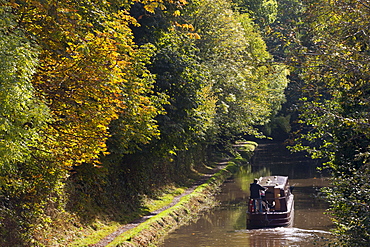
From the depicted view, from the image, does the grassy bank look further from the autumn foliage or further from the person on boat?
the person on boat

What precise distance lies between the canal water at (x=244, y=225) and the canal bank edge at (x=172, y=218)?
0.48 m

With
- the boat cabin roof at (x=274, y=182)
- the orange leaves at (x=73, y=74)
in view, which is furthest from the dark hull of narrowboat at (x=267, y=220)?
the orange leaves at (x=73, y=74)

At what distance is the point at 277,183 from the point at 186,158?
42.4ft

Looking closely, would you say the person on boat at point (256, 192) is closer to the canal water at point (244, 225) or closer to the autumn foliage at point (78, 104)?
the canal water at point (244, 225)

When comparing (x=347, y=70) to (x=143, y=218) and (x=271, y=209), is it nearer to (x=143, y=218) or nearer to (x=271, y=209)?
(x=143, y=218)

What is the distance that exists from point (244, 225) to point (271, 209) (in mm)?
1624

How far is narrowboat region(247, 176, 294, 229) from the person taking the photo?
24.3 meters

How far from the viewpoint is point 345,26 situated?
32.7 feet

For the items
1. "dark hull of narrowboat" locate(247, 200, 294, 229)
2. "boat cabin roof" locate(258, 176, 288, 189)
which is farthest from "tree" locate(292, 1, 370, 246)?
"boat cabin roof" locate(258, 176, 288, 189)

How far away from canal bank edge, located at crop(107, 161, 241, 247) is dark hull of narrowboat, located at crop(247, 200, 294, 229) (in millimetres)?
3264

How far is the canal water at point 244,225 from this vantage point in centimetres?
2103

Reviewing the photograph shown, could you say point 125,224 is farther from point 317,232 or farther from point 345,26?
point 345,26

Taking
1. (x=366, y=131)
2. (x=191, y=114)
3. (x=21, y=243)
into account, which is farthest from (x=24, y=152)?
(x=191, y=114)

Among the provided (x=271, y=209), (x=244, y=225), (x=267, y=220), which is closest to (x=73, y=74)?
(x=267, y=220)
